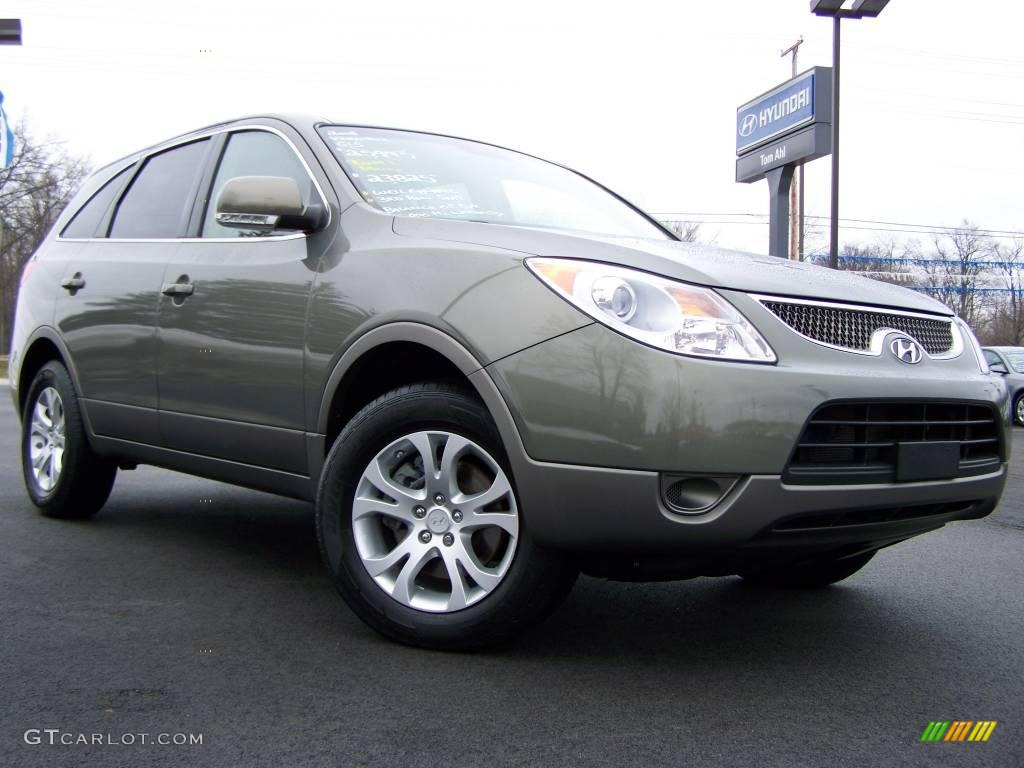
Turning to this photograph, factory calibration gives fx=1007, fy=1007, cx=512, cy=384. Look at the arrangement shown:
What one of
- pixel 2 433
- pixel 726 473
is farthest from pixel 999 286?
pixel 726 473

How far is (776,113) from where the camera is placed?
60.1 ft

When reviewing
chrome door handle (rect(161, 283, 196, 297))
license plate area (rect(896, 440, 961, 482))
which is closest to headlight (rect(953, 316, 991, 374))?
license plate area (rect(896, 440, 961, 482))

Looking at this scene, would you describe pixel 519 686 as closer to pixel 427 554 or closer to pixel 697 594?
pixel 427 554

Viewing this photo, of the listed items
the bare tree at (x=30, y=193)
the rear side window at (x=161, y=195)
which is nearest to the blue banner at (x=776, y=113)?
the rear side window at (x=161, y=195)

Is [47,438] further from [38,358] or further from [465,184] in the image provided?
[465,184]

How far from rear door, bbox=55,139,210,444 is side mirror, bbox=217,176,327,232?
863 mm

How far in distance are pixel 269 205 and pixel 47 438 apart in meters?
2.39

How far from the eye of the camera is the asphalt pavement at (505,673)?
2.25 m

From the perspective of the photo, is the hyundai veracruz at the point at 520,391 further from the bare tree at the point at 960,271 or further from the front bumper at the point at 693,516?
the bare tree at the point at 960,271

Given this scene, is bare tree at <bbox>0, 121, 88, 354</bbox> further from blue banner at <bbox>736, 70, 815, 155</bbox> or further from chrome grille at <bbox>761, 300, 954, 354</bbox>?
chrome grille at <bbox>761, 300, 954, 354</bbox>

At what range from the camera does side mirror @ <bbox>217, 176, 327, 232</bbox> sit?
3295 mm

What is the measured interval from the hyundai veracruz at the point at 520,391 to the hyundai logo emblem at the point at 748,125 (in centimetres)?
1604

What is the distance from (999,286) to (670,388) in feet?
194

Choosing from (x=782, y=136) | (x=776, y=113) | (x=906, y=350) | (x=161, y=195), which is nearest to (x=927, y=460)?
(x=906, y=350)
